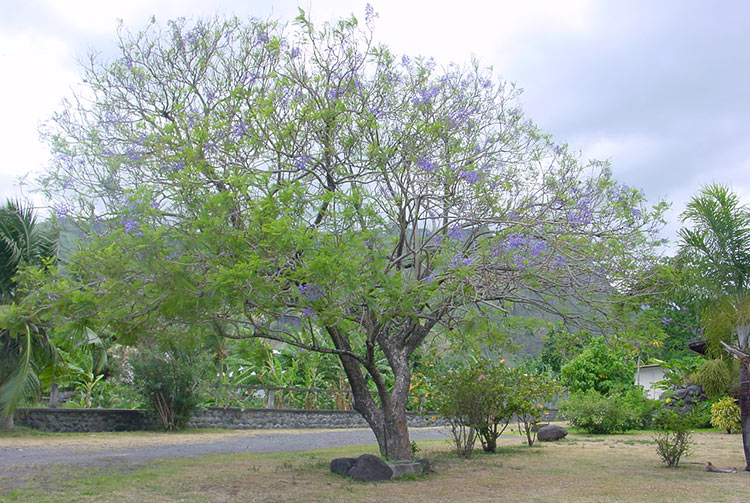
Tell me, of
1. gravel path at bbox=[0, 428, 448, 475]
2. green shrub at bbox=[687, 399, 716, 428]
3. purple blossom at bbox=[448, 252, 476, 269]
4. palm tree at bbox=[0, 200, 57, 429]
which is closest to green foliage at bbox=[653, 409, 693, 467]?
purple blossom at bbox=[448, 252, 476, 269]

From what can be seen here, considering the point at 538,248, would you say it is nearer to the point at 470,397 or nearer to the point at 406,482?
the point at 406,482

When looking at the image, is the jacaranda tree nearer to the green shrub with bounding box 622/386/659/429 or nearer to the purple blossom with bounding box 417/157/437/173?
the purple blossom with bounding box 417/157/437/173

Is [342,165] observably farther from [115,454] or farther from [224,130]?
[115,454]

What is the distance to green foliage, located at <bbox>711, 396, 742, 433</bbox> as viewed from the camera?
696 inches

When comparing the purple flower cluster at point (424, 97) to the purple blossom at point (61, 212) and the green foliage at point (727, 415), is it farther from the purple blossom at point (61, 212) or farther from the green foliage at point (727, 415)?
the green foliage at point (727, 415)

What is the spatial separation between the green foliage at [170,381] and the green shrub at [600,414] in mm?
11109

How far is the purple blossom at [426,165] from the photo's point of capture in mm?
7867

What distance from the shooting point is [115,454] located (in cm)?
1106

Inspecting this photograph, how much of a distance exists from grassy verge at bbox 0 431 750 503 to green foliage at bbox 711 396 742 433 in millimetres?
7160

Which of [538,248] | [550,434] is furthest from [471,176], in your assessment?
[550,434]

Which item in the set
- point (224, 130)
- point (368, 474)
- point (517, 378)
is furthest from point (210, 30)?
point (517, 378)

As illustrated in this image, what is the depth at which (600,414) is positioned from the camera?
61.3 feet

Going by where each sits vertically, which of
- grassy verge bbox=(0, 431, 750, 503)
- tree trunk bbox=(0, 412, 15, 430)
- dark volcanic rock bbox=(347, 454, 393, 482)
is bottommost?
grassy verge bbox=(0, 431, 750, 503)

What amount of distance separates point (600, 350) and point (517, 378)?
11575mm
